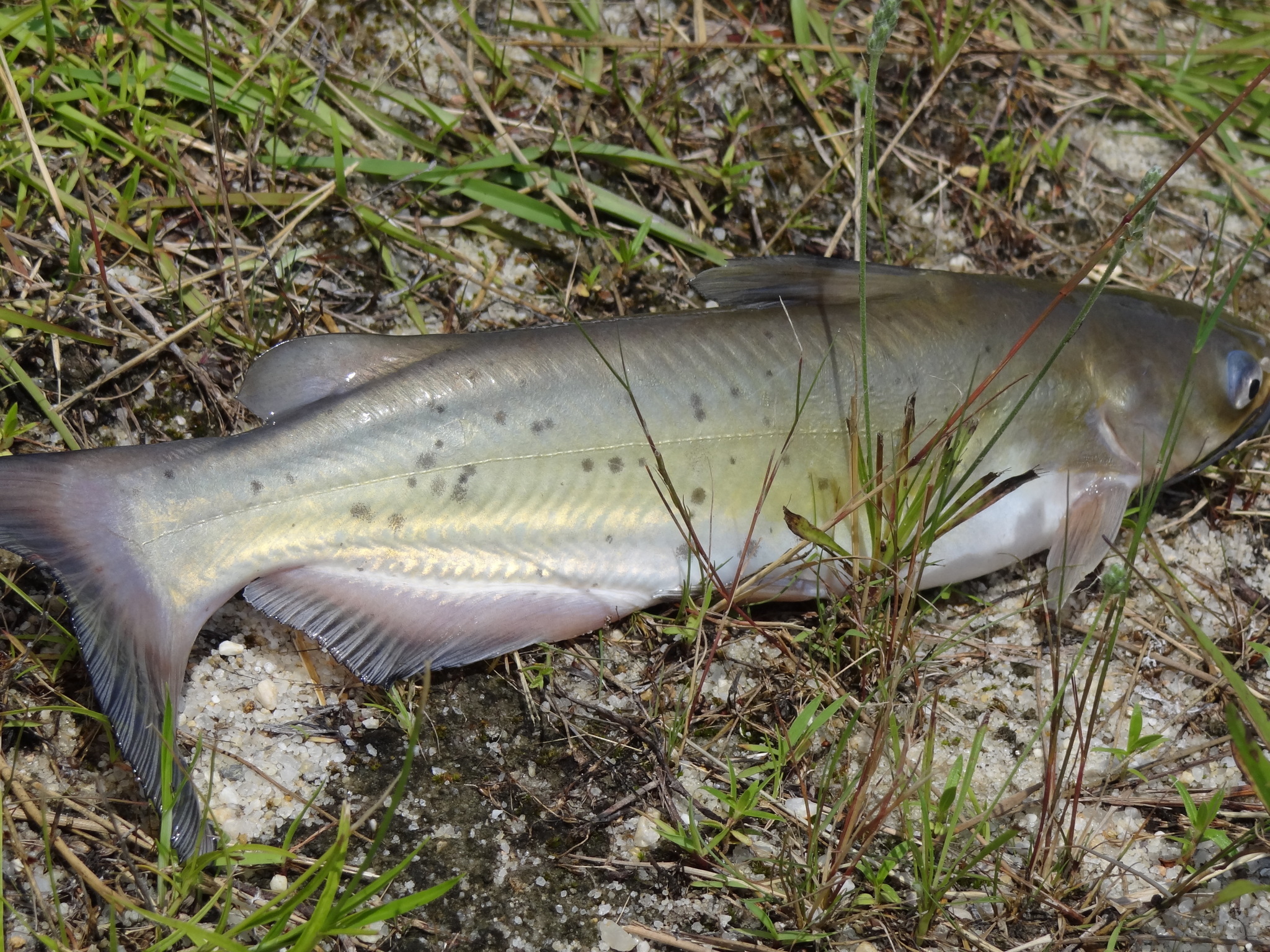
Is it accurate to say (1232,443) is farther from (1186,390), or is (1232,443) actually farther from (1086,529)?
(1086,529)

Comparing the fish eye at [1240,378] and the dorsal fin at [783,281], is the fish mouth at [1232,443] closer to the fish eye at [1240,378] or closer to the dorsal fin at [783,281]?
the fish eye at [1240,378]

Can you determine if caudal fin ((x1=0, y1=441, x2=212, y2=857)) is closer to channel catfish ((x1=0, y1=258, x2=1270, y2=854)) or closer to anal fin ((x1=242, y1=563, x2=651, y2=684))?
channel catfish ((x1=0, y1=258, x2=1270, y2=854))

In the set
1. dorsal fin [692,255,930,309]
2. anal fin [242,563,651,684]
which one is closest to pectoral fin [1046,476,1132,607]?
dorsal fin [692,255,930,309]

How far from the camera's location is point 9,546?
2068mm

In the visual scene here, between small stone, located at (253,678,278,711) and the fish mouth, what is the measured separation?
2632mm

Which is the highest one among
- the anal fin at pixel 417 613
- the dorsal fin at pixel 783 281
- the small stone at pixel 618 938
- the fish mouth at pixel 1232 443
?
the fish mouth at pixel 1232 443

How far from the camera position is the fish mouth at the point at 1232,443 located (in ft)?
10.1

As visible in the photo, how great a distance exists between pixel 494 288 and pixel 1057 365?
173cm

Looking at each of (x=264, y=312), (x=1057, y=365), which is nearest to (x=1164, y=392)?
(x=1057, y=365)

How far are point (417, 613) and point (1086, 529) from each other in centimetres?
187

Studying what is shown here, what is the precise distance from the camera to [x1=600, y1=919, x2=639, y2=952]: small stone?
2.13 metres

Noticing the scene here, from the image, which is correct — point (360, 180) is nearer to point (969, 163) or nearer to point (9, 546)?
point (9, 546)

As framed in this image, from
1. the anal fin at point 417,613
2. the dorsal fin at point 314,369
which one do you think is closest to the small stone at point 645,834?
the anal fin at point 417,613

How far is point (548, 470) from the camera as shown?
2545 mm
